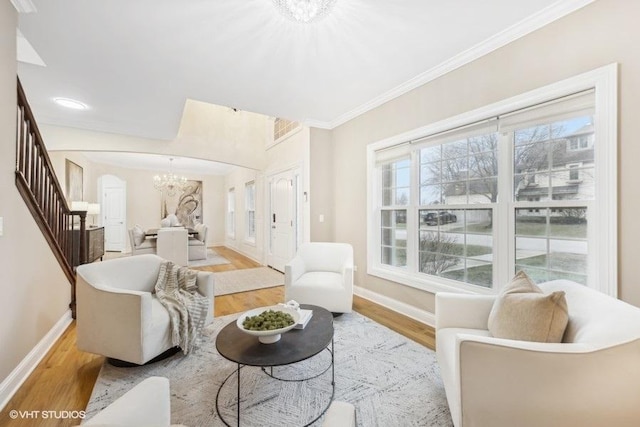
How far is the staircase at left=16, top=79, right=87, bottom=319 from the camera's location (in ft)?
6.88

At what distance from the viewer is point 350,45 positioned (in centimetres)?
227

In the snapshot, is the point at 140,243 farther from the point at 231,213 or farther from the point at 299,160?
the point at 299,160

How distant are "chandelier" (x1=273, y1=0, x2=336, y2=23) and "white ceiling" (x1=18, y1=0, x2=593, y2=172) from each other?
5.2 inches

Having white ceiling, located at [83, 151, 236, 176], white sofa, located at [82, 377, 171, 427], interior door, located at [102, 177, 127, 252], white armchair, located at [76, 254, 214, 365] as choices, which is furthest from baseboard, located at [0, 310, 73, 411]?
interior door, located at [102, 177, 127, 252]

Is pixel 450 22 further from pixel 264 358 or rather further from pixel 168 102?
pixel 168 102

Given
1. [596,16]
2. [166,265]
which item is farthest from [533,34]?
[166,265]

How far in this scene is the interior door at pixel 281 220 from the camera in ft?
15.8

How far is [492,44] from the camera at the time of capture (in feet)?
7.22

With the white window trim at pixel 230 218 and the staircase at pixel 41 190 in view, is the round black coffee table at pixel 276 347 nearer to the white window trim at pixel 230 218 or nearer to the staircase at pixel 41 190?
the staircase at pixel 41 190

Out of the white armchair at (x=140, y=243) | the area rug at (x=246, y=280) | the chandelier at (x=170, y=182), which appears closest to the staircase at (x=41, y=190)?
the area rug at (x=246, y=280)

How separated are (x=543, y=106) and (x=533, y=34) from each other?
0.55 m

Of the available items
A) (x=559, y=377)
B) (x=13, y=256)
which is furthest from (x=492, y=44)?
(x=13, y=256)

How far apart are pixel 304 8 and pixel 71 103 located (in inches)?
134

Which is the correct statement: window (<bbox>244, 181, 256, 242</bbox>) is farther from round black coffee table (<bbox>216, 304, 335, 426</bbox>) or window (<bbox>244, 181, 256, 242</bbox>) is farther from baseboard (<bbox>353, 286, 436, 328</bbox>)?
round black coffee table (<bbox>216, 304, 335, 426</bbox>)
